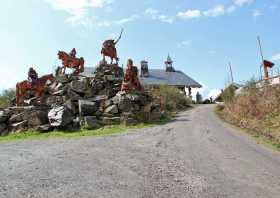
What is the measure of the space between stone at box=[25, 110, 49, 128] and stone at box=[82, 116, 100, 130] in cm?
237

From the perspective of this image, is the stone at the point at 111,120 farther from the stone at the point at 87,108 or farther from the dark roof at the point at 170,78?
the dark roof at the point at 170,78

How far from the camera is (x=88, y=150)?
10.5 m

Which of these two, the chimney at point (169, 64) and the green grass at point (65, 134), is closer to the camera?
the green grass at point (65, 134)

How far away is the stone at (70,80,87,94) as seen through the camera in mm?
21156

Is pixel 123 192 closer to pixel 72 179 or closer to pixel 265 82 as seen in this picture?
pixel 72 179

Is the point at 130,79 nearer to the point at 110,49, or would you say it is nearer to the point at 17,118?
the point at 110,49

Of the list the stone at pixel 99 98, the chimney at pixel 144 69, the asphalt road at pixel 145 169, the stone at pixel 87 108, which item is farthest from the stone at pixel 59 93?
the chimney at pixel 144 69

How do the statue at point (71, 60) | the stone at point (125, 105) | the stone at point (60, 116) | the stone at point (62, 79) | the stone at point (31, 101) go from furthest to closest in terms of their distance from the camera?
1. the statue at point (71, 60)
2. the stone at point (62, 79)
3. the stone at point (31, 101)
4. the stone at point (125, 105)
5. the stone at point (60, 116)

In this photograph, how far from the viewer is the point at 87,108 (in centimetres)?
1847

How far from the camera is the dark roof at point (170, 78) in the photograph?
51.0 m

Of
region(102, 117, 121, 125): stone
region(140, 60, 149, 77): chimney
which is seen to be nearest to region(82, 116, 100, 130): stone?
region(102, 117, 121, 125): stone

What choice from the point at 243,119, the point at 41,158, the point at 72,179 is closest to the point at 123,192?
the point at 72,179

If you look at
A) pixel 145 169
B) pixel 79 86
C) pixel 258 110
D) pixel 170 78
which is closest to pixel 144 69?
pixel 170 78

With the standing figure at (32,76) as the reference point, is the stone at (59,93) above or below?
below
